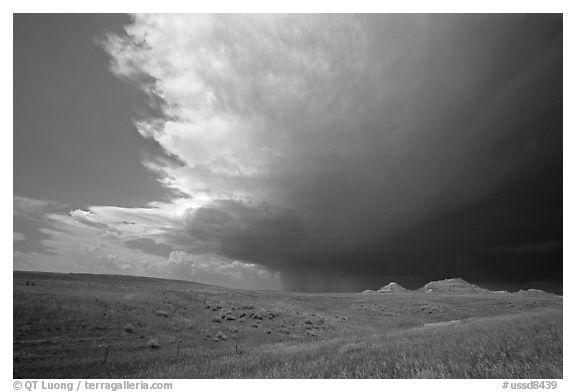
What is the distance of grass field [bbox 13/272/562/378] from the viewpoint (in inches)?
375

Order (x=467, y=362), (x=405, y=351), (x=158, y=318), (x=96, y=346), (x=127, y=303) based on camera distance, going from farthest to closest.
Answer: (x=127, y=303) < (x=158, y=318) < (x=96, y=346) < (x=405, y=351) < (x=467, y=362)

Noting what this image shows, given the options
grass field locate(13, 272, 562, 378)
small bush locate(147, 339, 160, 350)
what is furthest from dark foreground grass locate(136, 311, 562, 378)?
small bush locate(147, 339, 160, 350)

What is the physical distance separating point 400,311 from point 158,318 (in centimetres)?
4655

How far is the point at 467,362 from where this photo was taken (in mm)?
9195

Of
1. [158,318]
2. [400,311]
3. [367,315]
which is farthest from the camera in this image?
[400,311]

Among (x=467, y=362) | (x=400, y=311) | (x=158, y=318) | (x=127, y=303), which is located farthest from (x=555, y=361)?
(x=400, y=311)

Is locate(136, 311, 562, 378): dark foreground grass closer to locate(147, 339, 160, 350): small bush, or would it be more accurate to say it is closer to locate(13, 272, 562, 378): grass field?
locate(13, 272, 562, 378): grass field

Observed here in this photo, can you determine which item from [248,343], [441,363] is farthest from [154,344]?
[441,363]

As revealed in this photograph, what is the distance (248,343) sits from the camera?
89.4ft

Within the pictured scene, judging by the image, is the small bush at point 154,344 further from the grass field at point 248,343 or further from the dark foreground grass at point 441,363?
the dark foreground grass at point 441,363

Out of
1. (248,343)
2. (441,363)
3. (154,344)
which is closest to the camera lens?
(441,363)

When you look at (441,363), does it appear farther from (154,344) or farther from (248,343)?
(154,344)
